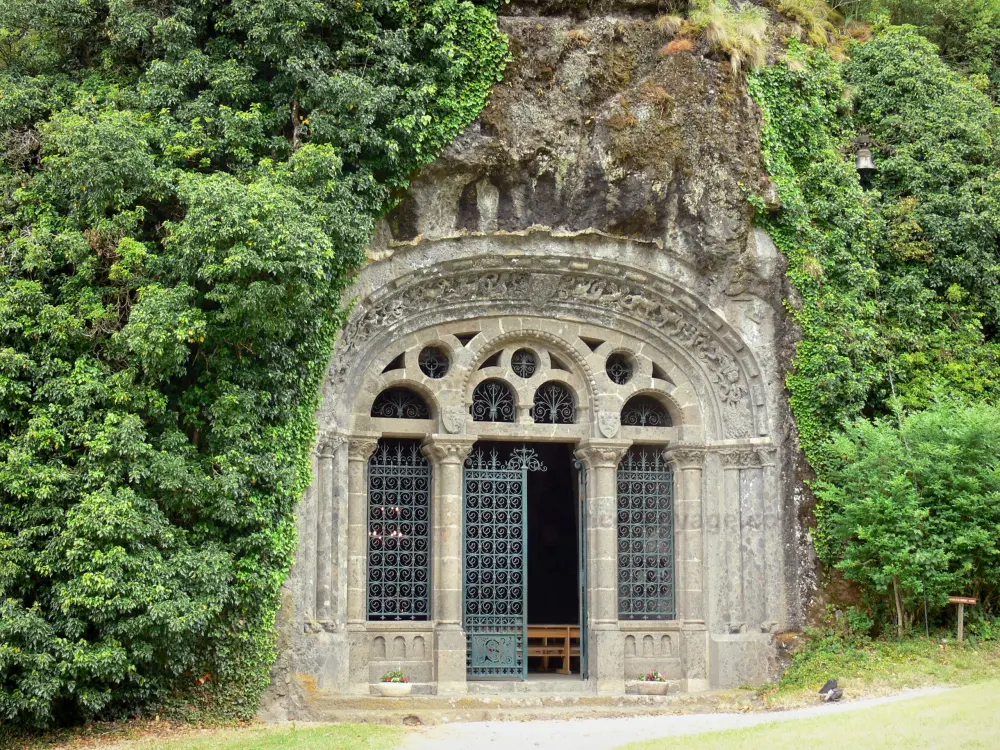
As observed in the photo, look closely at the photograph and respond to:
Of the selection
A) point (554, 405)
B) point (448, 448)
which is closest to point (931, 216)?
point (554, 405)

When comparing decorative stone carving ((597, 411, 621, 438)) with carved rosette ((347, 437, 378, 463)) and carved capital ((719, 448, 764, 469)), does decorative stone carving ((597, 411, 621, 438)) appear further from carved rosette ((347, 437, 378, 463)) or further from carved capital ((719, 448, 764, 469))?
carved rosette ((347, 437, 378, 463))

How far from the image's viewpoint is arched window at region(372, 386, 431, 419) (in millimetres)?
17141

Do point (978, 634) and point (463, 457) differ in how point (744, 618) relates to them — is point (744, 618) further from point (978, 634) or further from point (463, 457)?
point (463, 457)

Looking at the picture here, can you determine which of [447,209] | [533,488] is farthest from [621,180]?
[533,488]

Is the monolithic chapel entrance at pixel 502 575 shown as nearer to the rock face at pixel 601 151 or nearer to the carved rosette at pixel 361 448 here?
the carved rosette at pixel 361 448

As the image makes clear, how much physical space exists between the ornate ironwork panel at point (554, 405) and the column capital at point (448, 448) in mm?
1153

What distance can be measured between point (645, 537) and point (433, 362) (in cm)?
367

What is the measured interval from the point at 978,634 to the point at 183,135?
10.9 metres

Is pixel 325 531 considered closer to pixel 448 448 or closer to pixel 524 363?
pixel 448 448

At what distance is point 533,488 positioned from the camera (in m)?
23.5

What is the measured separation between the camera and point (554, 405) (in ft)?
57.8

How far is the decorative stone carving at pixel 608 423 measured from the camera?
17.3 metres

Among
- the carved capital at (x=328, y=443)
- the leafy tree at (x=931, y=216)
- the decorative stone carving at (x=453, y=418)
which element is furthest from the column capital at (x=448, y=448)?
the leafy tree at (x=931, y=216)

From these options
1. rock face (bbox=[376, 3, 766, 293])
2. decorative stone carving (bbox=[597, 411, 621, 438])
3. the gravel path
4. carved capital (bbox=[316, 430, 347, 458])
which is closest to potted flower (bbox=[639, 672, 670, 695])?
the gravel path
